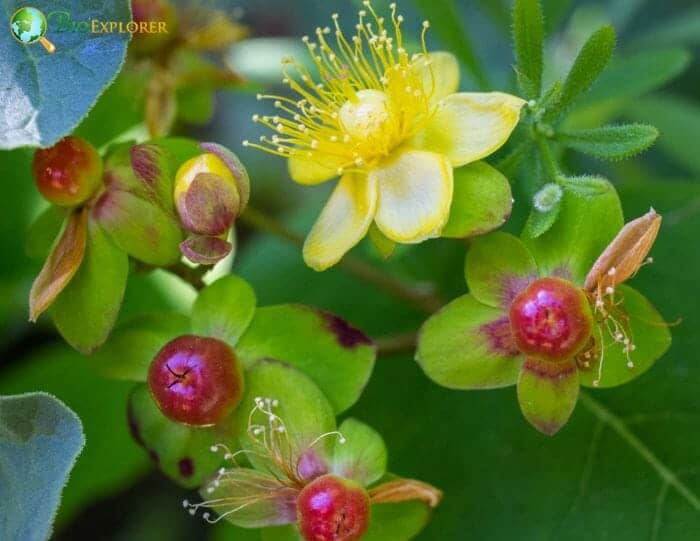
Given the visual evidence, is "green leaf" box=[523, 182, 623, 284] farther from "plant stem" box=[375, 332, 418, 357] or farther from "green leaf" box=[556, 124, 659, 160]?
"plant stem" box=[375, 332, 418, 357]

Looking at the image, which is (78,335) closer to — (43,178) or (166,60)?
Answer: (43,178)

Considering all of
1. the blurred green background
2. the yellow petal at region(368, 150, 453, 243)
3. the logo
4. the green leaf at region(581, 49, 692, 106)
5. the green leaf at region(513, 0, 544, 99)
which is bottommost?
the blurred green background

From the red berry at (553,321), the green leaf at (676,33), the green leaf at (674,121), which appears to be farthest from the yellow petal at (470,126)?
the green leaf at (676,33)

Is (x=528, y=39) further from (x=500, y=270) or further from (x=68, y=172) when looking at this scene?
(x=68, y=172)

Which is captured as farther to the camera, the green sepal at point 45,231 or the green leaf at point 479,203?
the green sepal at point 45,231

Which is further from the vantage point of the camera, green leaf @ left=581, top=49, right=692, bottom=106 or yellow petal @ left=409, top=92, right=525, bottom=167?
green leaf @ left=581, top=49, right=692, bottom=106

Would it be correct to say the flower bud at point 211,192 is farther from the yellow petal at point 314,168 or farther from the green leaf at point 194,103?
the green leaf at point 194,103

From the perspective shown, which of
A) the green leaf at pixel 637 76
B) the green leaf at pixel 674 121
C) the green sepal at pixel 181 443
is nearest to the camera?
the green sepal at pixel 181 443

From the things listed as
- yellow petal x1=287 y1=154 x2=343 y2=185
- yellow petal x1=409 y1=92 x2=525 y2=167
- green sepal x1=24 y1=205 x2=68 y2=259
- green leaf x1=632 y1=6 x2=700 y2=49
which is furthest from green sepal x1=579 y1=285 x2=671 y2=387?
green leaf x1=632 y1=6 x2=700 y2=49
